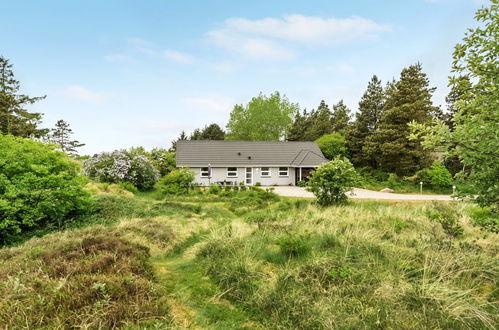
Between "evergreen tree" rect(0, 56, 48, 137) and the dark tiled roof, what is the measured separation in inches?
712

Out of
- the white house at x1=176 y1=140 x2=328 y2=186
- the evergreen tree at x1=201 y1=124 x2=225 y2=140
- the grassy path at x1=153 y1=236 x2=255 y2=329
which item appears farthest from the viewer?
the evergreen tree at x1=201 y1=124 x2=225 y2=140

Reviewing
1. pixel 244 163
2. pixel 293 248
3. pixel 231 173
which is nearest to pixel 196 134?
pixel 231 173

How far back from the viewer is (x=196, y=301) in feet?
14.0

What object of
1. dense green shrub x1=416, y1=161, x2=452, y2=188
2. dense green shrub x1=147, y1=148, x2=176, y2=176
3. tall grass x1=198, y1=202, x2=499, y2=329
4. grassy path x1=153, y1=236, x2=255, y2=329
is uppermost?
dense green shrub x1=147, y1=148, x2=176, y2=176

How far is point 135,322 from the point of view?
2.98 meters

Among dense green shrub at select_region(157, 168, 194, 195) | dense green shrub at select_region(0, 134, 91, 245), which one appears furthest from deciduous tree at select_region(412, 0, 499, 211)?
dense green shrub at select_region(157, 168, 194, 195)

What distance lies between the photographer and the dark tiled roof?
2709 centimetres

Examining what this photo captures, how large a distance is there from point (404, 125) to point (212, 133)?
33697 mm

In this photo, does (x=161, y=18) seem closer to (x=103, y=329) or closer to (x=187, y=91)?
(x=187, y=91)

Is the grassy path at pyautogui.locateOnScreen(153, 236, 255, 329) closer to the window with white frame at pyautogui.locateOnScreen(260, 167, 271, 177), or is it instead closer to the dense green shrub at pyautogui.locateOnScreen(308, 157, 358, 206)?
the dense green shrub at pyautogui.locateOnScreen(308, 157, 358, 206)

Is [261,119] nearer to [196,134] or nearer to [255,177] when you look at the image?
[196,134]

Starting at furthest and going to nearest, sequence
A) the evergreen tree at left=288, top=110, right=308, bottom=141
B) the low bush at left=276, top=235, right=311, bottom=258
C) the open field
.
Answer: the evergreen tree at left=288, top=110, right=308, bottom=141 < the low bush at left=276, top=235, right=311, bottom=258 < the open field

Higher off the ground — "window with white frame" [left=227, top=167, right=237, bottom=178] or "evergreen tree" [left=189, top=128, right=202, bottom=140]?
"evergreen tree" [left=189, top=128, right=202, bottom=140]

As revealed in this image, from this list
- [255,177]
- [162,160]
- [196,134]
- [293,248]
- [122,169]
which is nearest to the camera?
[293,248]
